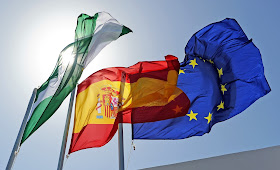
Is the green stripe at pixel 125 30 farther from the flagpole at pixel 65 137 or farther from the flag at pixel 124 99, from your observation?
the flagpole at pixel 65 137

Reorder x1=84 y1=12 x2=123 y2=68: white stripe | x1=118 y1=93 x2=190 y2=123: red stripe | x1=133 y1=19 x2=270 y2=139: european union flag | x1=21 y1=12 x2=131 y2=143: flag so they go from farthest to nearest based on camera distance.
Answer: x1=133 y1=19 x2=270 y2=139: european union flag, x1=118 y1=93 x2=190 y2=123: red stripe, x1=84 y1=12 x2=123 y2=68: white stripe, x1=21 y1=12 x2=131 y2=143: flag

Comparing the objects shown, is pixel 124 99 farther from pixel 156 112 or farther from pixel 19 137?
pixel 19 137

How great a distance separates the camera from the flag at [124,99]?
6352 millimetres

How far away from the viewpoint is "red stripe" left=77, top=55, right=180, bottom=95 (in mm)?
7133

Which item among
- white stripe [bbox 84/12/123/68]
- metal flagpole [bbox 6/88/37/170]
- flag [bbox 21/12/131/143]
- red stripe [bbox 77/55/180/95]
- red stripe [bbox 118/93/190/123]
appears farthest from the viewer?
red stripe [bbox 77/55/180/95]

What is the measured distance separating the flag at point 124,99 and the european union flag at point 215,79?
1.39 feet

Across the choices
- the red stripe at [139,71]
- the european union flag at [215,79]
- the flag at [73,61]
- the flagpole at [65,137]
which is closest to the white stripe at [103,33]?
the flag at [73,61]

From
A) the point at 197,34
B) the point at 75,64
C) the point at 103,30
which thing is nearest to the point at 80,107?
the point at 75,64

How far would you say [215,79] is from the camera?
7.94m

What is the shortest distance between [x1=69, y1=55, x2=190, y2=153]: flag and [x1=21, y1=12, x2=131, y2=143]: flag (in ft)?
2.40

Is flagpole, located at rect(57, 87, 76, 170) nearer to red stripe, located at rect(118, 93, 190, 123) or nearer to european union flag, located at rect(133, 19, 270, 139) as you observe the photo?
red stripe, located at rect(118, 93, 190, 123)

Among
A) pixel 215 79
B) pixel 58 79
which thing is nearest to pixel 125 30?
pixel 58 79

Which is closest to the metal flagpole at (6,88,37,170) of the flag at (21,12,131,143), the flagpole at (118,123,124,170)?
the flag at (21,12,131,143)

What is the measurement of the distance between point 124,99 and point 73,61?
136 cm
